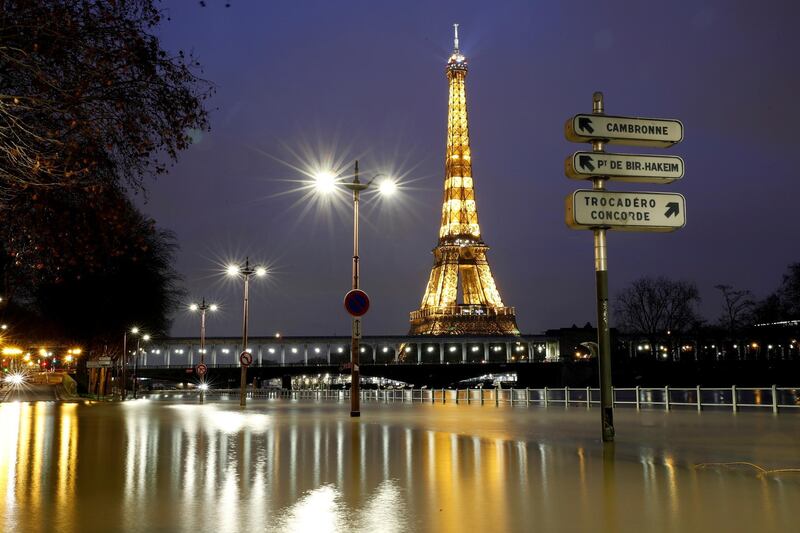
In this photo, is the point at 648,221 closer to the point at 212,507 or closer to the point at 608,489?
the point at 608,489

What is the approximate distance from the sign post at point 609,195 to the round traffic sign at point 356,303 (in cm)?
924

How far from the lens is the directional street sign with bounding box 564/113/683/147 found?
671 inches

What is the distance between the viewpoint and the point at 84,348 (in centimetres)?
5844

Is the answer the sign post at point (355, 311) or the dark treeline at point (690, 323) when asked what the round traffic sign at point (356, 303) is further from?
the dark treeline at point (690, 323)

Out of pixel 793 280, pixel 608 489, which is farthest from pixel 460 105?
pixel 608 489

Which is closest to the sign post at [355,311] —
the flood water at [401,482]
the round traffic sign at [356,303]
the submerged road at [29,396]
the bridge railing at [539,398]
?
the round traffic sign at [356,303]

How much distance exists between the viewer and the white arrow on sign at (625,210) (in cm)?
1650

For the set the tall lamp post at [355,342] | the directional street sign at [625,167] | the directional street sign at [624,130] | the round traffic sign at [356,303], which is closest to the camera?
the directional street sign at [625,167]

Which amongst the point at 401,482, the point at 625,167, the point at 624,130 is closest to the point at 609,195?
the point at 625,167

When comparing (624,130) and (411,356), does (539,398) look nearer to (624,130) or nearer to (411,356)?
(624,130)

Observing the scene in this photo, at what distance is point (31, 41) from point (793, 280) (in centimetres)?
8858

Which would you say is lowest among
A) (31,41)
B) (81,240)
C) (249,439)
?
(249,439)

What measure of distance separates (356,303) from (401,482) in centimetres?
1430

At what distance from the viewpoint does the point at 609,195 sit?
55.0 feet
